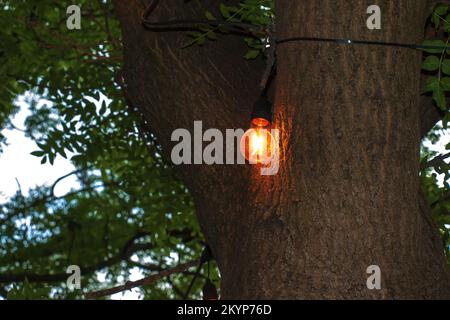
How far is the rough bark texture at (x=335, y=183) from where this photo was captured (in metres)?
3.82

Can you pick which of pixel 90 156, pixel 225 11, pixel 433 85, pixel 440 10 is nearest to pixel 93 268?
pixel 90 156

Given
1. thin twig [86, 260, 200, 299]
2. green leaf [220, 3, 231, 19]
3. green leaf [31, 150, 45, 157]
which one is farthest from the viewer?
green leaf [31, 150, 45, 157]

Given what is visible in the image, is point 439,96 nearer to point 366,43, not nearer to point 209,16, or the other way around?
point 366,43

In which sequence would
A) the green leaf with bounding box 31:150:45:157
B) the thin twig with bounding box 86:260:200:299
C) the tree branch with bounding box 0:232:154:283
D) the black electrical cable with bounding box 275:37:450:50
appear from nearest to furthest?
the black electrical cable with bounding box 275:37:450:50 < the thin twig with bounding box 86:260:200:299 < the green leaf with bounding box 31:150:45:157 < the tree branch with bounding box 0:232:154:283

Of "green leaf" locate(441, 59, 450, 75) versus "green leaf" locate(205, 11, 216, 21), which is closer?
"green leaf" locate(441, 59, 450, 75)

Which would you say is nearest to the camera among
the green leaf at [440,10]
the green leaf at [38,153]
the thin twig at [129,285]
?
the thin twig at [129,285]

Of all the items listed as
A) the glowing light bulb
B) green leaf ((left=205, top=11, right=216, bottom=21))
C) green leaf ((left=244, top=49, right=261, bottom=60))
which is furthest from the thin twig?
green leaf ((left=205, top=11, right=216, bottom=21))

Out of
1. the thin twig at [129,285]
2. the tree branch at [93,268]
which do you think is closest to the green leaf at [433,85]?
the thin twig at [129,285]

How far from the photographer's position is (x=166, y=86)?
5043 mm

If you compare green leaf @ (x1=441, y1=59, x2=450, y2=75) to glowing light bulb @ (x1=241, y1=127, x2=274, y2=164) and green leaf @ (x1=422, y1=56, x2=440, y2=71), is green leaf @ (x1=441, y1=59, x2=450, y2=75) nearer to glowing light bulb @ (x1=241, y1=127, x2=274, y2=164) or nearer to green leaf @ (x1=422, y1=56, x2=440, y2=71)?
green leaf @ (x1=422, y1=56, x2=440, y2=71)

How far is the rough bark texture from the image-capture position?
3.82 meters

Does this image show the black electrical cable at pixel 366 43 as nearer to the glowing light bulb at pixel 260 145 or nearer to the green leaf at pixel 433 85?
the green leaf at pixel 433 85

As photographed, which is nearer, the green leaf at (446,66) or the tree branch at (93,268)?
the green leaf at (446,66)

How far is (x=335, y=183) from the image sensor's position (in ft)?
12.8
